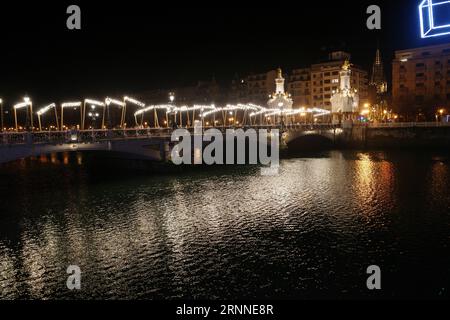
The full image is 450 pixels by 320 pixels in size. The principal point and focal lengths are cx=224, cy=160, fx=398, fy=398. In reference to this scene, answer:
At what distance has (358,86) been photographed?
490 feet

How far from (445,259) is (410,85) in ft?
361

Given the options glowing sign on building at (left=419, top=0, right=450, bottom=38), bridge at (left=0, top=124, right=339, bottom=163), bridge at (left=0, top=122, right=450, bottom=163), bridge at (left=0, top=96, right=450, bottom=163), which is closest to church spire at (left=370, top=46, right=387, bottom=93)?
bridge at (left=0, top=96, right=450, bottom=163)

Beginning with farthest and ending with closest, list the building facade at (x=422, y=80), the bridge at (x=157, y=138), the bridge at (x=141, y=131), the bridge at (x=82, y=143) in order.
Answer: the building facade at (x=422, y=80) → the bridge at (x=141, y=131) → the bridge at (x=157, y=138) → the bridge at (x=82, y=143)

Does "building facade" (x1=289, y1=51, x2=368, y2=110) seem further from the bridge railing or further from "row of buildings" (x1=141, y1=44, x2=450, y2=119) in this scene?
the bridge railing

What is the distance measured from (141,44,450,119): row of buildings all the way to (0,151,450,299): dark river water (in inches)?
3069

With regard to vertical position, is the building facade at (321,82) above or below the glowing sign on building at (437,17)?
above

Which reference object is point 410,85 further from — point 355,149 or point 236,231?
point 236,231

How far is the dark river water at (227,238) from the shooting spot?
59.1 ft

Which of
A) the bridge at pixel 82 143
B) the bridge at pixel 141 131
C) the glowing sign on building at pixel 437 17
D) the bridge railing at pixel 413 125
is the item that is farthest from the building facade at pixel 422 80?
the glowing sign on building at pixel 437 17

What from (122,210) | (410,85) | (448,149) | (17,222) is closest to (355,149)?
(448,149)

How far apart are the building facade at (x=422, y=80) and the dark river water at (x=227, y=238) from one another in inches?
2877

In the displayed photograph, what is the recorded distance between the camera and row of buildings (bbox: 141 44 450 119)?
368 ft

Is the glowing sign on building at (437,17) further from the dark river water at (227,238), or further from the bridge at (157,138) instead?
the bridge at (157,138)

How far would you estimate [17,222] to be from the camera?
95.7ft
